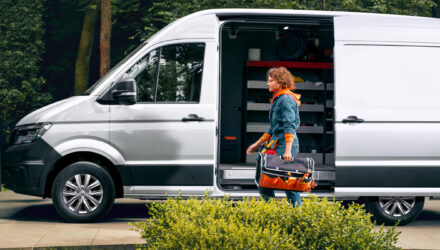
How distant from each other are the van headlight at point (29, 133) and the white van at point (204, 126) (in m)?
0.01

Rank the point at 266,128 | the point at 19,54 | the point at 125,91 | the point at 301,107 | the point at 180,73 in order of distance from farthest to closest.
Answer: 1. the point at 19,54
2. the point at 266,128
3. the point at 301,107
4. the point at 180,73
5. the point at 125,91

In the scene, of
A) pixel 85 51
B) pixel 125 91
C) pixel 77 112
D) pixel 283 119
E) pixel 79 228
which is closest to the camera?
pixel 283 119

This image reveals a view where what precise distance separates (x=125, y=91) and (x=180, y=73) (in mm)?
736

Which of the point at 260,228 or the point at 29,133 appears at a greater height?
the point at 29,133

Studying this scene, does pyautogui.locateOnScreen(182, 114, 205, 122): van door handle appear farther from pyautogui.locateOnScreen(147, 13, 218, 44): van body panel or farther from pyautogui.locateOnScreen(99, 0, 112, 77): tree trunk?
pyautogui.locateOnScreen(99, 0, 112, 77): tree trunk

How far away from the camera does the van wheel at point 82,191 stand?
310 inches

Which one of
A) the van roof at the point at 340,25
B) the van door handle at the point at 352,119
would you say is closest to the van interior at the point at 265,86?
the van roof at the point at 340,25

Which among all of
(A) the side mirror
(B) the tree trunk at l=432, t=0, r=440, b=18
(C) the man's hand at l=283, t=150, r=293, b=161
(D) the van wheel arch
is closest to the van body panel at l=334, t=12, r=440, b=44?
(C) the man's hand at l=283, t=150, r=293, b=161

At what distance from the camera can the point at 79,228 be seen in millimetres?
7535

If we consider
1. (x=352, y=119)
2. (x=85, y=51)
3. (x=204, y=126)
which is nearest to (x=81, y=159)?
(x=204, y=126)

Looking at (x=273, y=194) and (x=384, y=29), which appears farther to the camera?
(x=384, y=29)

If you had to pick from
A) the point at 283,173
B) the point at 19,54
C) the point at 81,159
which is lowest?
the point at 283,173

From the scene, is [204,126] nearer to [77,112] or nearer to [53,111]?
[77,112]

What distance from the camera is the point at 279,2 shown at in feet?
63.7
